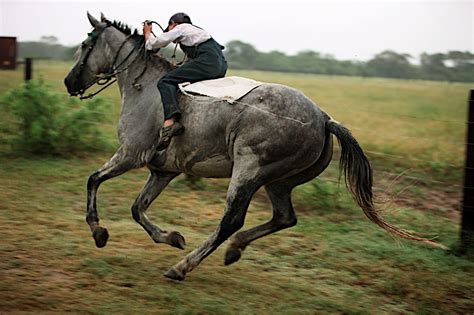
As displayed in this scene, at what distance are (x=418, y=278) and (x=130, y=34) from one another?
3.81m

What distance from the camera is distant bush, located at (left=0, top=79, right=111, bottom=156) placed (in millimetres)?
10781

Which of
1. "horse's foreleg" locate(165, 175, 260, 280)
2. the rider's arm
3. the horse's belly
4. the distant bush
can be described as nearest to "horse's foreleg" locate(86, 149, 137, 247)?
the horse's belly

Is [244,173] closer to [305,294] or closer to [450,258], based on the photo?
[305,294]

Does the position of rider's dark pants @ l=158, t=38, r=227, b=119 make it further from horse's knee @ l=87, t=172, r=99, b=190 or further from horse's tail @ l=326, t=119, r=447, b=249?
horse's tail @ l=326, t=119, r=447, b=249

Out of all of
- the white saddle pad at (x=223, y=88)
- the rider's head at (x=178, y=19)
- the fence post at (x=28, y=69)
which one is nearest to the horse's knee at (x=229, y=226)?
the white saddle pad at (x=223, y=88)

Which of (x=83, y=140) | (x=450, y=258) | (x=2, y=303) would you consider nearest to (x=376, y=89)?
(x=83, y=140)

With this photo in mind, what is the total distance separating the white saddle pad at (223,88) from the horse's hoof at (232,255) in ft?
4.54

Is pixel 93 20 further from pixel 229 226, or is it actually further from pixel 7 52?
pixel 7 52

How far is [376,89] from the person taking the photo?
3172 centimetres

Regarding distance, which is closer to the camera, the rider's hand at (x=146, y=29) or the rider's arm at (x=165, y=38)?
the rider's arm at (x=165, y=38)

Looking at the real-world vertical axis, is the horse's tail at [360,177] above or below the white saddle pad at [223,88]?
below

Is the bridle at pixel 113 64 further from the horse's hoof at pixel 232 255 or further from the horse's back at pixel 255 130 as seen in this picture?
the horse's hoof at pixel 232 255

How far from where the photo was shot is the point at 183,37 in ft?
20.4

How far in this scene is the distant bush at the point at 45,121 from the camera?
1078cm
